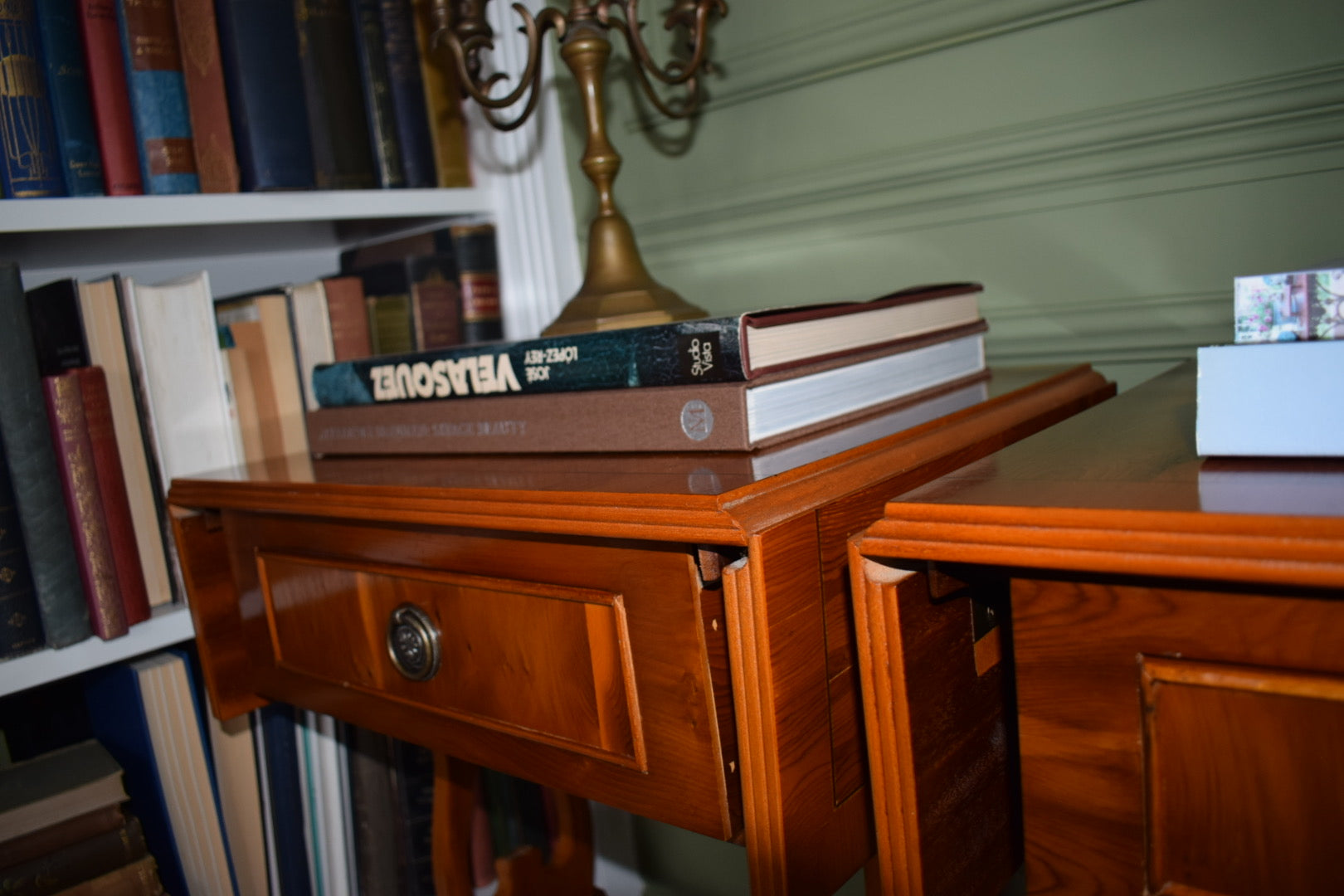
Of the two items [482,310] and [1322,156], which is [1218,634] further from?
[482,310]

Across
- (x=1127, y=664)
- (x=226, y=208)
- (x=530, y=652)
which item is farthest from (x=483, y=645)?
(x=226, y=208)

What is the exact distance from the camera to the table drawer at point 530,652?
1.46 ft

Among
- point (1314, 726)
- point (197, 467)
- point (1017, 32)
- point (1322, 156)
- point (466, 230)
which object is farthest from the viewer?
point (466, 230)

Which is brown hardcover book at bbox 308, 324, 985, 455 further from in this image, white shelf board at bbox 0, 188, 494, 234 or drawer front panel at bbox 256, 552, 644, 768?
white shelf board at bbox 0, 188, 494, 234

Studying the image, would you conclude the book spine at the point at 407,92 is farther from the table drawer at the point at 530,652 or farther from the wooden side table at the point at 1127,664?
the wooden side table at the point at 1127,664

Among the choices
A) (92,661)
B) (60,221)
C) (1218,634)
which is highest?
(60,221)

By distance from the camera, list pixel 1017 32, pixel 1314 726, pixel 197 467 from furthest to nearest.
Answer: pixel 197 467 → pixel 1017 32 → pixel 1314 726

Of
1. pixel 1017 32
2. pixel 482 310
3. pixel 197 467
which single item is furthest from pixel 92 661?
pixel 1017 32

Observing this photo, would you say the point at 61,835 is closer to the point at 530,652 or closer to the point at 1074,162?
the point at 530,652

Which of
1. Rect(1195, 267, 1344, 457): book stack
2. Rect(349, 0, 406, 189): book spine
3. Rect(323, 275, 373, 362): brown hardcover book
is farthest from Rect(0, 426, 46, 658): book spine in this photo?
Rect(1195, 267, 1344, 457): book stack

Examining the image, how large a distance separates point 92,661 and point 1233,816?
835 mm

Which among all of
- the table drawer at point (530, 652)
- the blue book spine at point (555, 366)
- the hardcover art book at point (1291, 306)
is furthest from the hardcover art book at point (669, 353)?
the hardcover art book at point (1291, 306)

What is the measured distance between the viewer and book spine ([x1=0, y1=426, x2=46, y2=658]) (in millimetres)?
743

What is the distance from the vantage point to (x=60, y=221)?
30.5 inches
